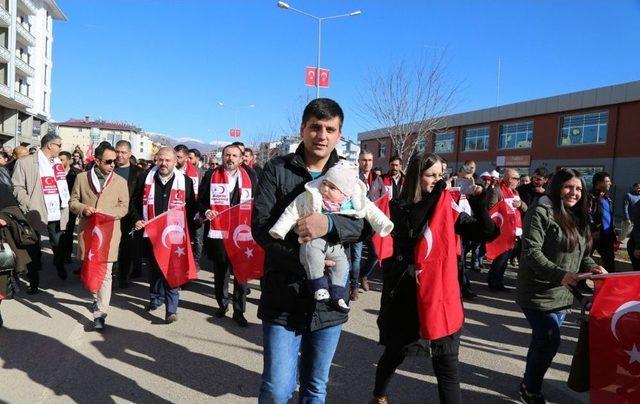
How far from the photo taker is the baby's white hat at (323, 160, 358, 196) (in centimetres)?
233

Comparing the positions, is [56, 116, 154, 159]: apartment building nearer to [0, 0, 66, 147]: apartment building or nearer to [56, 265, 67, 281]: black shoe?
[0, 0, 66, 147]: apartment building

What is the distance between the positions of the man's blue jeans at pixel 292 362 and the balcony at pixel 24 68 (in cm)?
4324

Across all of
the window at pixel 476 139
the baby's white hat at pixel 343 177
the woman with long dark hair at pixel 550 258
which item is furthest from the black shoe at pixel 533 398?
the window at pixel 476 139

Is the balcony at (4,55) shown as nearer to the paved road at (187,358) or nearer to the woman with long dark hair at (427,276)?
the paved road at (187,358)

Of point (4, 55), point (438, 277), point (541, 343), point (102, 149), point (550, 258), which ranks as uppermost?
point (4, 55)

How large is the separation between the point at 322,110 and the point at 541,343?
2.56 metres

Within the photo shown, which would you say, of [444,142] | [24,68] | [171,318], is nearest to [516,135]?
[444,142]

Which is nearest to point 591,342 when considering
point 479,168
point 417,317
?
point 417,317

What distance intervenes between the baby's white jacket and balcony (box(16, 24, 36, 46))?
43349 mm

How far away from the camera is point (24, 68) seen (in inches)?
1527

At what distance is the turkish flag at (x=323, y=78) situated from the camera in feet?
64.4

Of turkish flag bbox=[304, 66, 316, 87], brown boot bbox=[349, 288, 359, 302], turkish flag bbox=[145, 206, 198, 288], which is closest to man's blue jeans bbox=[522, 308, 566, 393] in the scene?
brown boot bbox=[349, 288, 359, 302]

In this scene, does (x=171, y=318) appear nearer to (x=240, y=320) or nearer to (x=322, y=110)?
(x=240, y=320)

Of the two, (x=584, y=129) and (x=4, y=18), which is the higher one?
(x=4, y=18)
